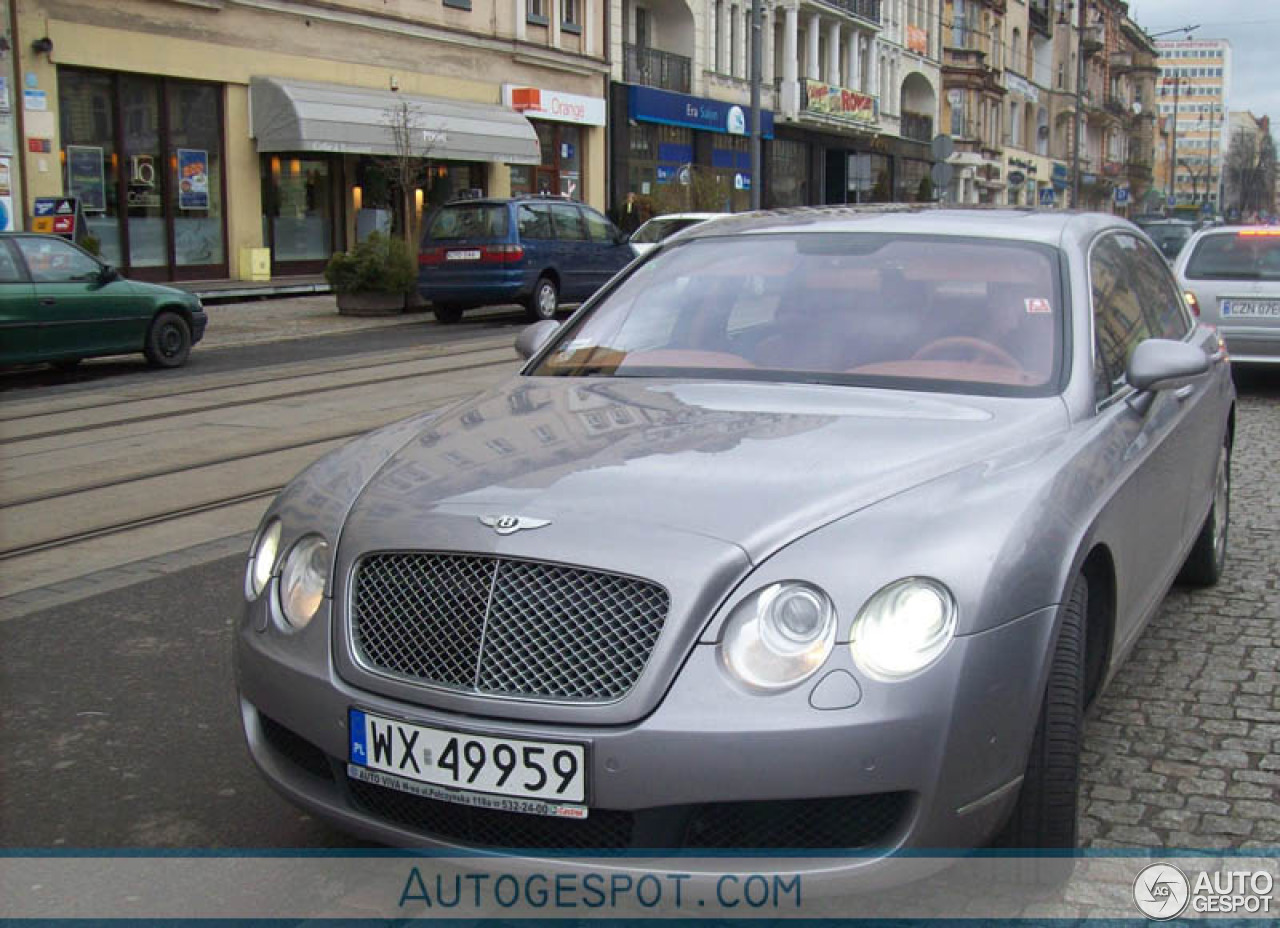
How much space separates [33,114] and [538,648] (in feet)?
70.6

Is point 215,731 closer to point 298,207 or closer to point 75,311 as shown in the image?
point 75,311

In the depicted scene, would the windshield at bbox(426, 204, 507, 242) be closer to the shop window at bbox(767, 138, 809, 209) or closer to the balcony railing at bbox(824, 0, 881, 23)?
the shop window at bbox(767, 138, 809, 209)

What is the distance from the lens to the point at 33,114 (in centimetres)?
2152

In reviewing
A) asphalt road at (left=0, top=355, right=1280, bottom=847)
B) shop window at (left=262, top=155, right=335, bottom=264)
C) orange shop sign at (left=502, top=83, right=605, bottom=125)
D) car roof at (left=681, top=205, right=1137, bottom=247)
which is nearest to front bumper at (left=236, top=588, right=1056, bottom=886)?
asphalt road at (left=0, top=355, right=1280, bottom=847)

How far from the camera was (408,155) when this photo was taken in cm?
2631

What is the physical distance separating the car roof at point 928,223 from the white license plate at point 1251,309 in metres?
8.38

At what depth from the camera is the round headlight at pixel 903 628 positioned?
263 cm

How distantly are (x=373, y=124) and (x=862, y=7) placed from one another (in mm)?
28954

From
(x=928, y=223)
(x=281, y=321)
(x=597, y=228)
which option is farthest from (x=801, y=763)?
(x=597, y=228)

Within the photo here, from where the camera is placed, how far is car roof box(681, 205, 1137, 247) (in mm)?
4359

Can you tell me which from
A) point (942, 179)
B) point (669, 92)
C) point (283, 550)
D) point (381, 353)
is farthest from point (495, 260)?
point (669, 92)

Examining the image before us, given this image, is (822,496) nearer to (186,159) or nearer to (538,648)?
(538,648)

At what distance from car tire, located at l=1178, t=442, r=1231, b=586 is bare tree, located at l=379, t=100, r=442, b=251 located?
21417 millimetres

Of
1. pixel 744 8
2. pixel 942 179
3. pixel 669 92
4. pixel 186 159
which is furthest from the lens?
pixel 744 8
